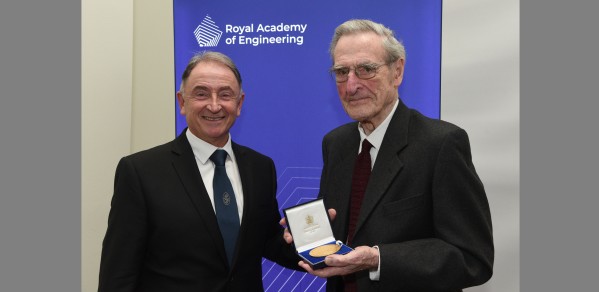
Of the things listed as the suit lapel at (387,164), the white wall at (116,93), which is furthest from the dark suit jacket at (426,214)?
the white wall at (116,93)

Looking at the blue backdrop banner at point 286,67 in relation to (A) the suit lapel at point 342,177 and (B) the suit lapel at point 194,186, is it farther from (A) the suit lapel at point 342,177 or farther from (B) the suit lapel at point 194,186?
(B) the suit lapel at point 194,186

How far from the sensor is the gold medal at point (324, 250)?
6.89 ft

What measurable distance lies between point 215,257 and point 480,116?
1.99 m

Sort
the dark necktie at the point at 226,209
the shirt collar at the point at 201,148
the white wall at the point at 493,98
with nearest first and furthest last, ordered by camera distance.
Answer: the dark necktie at the point at 226,209 < the shirt collar at the point at 201,148 < the white wall at the point at 493,98

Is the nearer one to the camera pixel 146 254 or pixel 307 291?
pixel 146 254

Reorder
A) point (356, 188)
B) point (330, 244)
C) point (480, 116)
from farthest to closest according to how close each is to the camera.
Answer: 1. point (480, 116)
2. point (356, 188)
3. point (330, 244)

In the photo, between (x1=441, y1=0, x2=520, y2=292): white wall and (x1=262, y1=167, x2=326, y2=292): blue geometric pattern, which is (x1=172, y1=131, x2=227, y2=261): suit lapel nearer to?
(x1=262, y1=167, x2=326, y2=292): blue geometric pattern

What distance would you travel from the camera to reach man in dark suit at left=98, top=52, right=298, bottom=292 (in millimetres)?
2307

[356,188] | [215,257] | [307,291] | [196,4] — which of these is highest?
[196,4]

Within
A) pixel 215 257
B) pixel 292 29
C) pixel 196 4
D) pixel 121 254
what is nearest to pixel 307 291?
pixel 215 257

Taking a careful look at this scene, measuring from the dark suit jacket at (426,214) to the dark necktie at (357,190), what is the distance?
0.24 feet

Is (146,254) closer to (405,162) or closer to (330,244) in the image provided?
(330,244)

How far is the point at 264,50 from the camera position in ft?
12.0

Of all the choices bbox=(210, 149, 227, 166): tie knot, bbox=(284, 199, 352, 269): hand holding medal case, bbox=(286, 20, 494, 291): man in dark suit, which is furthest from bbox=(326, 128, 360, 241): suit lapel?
bbox=(210, 149, 227, 166): tie knot
